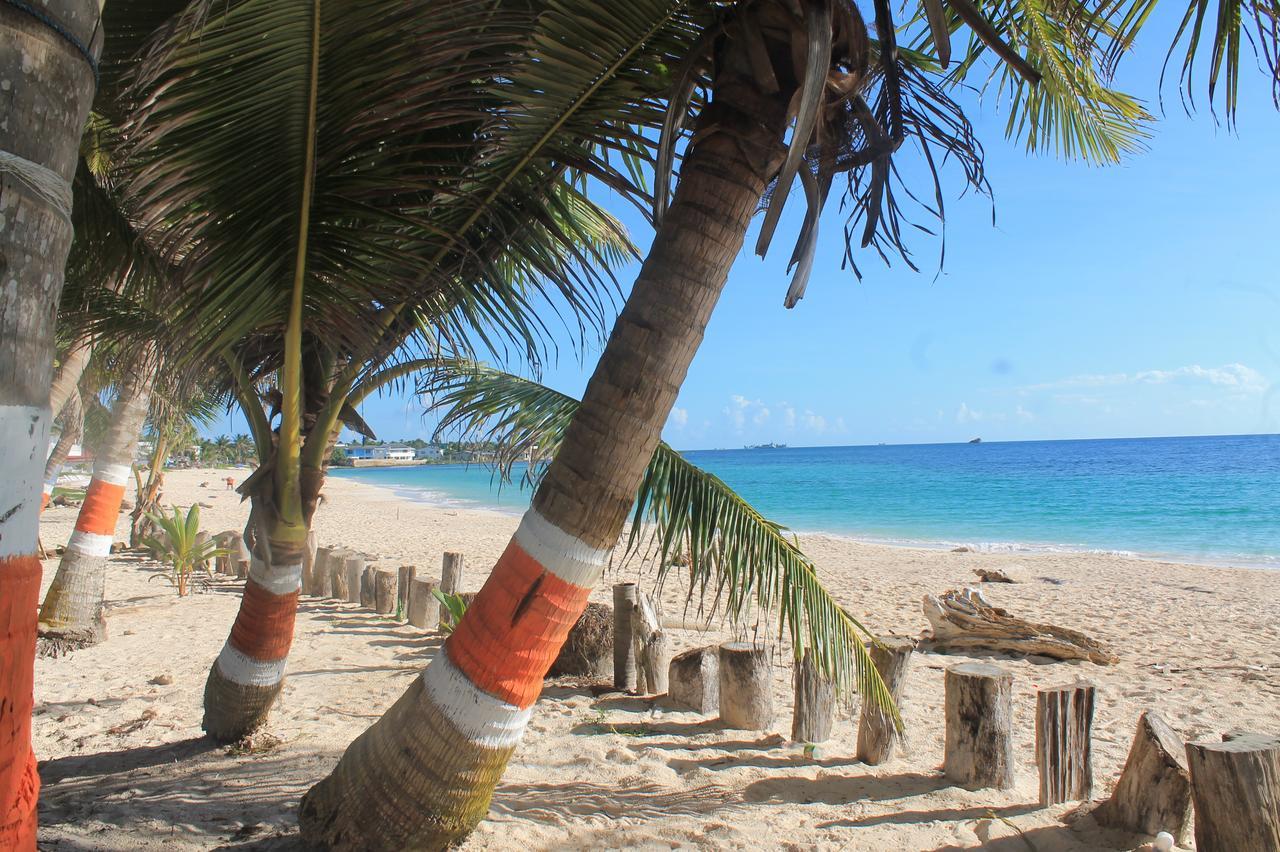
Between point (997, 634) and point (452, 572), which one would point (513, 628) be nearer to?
point (452, 572)

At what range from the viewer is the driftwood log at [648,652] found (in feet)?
17.1

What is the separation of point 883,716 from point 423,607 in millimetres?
4551

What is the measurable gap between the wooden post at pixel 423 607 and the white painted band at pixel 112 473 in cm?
256

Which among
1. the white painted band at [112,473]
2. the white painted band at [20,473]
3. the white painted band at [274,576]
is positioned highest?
the white painted band at [20,473]

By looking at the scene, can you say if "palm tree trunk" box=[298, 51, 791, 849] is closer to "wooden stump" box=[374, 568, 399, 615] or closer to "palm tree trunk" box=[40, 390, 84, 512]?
"wooden stump" box=[374, 568, 399, 615]

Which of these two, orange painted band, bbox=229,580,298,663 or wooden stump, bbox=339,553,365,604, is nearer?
orange painted band, bbox=229,580,298,663

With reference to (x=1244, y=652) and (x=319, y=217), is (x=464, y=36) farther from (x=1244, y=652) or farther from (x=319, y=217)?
(x=1244, y=652)

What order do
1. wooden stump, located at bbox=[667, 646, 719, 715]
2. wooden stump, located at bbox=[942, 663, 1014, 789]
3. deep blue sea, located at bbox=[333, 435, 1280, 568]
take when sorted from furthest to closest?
deep blue sea, located at bbox=[333, 435, 1280, 568] < wooden stump, located at bbox=[667, 646, 719, 715] < wooden stump, located at bbox=[942, 663, 1014, 789]

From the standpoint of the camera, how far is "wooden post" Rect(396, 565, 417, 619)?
7.72 m

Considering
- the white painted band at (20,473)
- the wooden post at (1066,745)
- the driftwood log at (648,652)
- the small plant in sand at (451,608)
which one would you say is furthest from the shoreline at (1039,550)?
the white painted band at (20,473)

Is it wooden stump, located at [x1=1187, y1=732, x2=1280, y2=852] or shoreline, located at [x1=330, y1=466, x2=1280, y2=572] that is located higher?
wooden stump, located at [x1=1187, y1=732, x2=1280, y2=852]

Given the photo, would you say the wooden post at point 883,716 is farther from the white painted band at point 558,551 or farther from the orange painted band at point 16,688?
the orange painted band at point 16,688

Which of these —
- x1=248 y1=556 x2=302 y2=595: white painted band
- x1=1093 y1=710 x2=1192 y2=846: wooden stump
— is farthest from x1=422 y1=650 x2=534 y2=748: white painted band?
x1=1093 y1=710 x2=1192 y2=846: wooden stump

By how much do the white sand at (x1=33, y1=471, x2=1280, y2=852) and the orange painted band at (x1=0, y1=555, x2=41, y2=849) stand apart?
1160 mm
